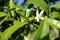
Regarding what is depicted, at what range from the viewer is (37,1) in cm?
99

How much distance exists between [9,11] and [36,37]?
511 millimetres

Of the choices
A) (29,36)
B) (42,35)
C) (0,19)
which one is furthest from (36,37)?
(0,19)

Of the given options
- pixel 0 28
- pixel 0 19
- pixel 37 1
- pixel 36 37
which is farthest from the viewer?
pixel 0 28

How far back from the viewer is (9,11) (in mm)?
1249

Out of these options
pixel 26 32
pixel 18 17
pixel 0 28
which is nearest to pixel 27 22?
pixel 26 32

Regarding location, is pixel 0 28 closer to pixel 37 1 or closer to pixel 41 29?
pixel 37 1

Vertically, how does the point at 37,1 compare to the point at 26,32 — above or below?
above

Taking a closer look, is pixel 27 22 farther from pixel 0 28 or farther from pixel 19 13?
pixel 0 28

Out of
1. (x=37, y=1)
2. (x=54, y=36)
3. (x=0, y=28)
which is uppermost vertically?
(x=37, y=1)

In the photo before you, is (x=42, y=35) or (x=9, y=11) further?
(x=9, y=11)

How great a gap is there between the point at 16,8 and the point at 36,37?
19.8 inches

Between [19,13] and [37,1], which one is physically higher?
[37,1]

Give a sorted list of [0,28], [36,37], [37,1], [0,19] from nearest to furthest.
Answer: [36,37] < [37,1] < [0,19] < [0,28]

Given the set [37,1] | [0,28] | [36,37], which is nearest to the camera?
[36,37]
